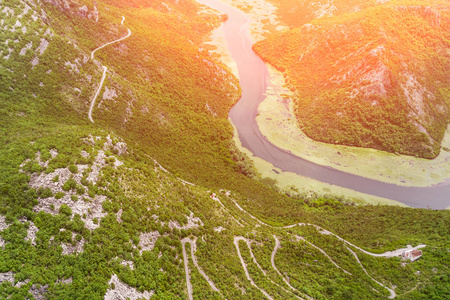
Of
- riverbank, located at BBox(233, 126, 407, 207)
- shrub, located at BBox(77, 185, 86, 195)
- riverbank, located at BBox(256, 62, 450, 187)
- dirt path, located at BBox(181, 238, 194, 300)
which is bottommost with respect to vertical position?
riverbank, located at BBox(233, 126, 407, 207)

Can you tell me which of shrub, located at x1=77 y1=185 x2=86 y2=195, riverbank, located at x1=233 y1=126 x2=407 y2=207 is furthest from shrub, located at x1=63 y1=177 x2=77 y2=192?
riverbank, located at x1=233 y1=126 x2=407 y2=207

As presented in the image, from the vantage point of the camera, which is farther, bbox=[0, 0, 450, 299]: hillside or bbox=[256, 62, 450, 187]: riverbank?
bbox=[256, 62, 450, 187]: riverbank

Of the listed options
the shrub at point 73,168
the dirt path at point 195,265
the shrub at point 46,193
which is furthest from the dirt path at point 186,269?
the shrub at point 46,193

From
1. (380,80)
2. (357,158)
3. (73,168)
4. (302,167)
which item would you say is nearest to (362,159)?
(357,158)

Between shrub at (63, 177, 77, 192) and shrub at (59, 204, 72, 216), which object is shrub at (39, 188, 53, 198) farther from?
shrub at (59, 204, 72, 216)

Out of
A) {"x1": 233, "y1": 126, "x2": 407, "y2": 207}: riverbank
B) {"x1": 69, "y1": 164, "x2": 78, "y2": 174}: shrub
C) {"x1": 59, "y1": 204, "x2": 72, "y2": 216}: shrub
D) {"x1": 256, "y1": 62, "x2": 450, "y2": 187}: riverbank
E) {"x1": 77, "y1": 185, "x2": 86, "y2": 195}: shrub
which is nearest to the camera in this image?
{"x1": 59, "y1": 204, "x2": 72, "y2": 216}: shrub

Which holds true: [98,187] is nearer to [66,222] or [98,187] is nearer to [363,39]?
[66,222]

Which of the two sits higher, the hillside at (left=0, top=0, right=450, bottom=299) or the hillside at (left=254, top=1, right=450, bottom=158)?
the hillside at (left=254, top=1, right=450, bottom=158)

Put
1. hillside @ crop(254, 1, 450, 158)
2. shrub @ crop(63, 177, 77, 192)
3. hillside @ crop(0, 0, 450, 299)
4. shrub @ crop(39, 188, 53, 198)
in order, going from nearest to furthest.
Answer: hillside @ crop(0, 0, 450, 299), shrub @ crop(39, 188, 53, 198), shrub @ crop(63, 177, 77, 192), hillside @ crop(254, 1, 450, 158)
